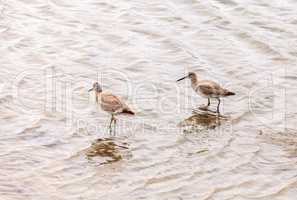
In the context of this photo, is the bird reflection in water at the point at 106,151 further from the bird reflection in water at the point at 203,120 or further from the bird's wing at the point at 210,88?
the bird's wing at the point at 210,88

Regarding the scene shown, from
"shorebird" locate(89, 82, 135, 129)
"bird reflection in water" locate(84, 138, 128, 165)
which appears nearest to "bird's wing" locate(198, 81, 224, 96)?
"shorebird" locate(89, 82, 135, 129)

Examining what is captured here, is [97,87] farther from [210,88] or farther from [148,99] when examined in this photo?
[210,88]

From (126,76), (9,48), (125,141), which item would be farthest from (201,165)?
(9,48)

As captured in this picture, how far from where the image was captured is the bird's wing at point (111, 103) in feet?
42.1

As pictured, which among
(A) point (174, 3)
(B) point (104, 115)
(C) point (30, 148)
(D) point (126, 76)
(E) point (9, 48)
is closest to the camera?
(C) point (30, 148)

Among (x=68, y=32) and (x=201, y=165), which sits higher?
(x=68, y=32)

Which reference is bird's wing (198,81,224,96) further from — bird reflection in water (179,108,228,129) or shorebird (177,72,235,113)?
bird reflection in water (179,108,228,129)

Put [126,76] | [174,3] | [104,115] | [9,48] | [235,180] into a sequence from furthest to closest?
[174,3]
[9,48]
[126,76]
[104,115]
[235,180]

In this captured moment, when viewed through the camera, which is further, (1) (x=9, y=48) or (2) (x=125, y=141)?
(1) (x=9, y=48)

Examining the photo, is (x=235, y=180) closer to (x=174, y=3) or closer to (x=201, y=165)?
(x=201, y=165)

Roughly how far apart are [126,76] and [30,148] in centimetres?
393

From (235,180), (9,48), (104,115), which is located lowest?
(235,180)

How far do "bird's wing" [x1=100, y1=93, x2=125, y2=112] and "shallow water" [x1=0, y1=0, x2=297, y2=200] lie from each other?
32cm

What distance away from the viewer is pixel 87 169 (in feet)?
36.3
